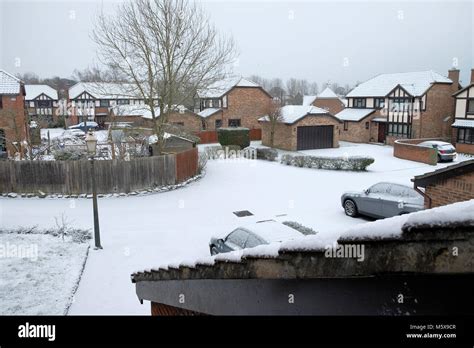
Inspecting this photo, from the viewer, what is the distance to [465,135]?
98.6ft

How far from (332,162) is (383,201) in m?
11.1

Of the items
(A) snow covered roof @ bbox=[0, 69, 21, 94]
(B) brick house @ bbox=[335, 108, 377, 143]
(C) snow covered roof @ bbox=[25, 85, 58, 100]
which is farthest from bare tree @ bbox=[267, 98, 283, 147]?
(C) snow covered roof @ bbox=[25, 85, 58, 100]

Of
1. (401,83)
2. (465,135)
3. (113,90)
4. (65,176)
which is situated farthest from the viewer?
(401,83)

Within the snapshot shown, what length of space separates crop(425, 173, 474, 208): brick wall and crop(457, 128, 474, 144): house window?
25123mm

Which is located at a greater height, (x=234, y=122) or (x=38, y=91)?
(x=38, y=91)

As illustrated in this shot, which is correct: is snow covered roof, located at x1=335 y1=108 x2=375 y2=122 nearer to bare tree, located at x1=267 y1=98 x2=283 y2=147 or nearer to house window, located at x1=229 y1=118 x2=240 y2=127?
bare tree, located at x1=267 y1=98 x2=283 y2=147

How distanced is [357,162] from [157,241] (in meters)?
14.8

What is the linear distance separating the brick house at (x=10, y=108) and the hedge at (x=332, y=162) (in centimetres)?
1802

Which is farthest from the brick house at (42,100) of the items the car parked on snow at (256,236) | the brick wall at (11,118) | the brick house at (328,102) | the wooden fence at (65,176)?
the car parked on snow at (256,236)

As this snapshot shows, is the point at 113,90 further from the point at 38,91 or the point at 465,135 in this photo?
the point at 38,91

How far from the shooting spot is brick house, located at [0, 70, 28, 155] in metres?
25.1

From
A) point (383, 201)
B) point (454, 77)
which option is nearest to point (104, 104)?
point (454, 77)

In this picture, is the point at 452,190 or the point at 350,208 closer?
the point at 452,190

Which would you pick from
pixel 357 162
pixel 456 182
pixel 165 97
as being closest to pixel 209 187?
pixel 165 97
